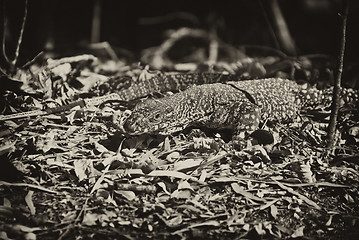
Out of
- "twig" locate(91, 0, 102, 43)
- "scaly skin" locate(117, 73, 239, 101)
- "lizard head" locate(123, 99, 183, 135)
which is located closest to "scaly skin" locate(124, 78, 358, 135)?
"lizard head" locate(123, 99, 183, 135)

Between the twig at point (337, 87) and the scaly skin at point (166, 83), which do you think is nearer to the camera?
the twig at point (337, 87)

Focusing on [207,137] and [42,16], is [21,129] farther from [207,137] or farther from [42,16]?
[42,16]

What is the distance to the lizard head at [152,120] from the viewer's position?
3162 millimetres

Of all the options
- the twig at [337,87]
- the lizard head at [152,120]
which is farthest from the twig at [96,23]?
the twig at [337,87]

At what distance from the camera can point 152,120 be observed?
129 inches

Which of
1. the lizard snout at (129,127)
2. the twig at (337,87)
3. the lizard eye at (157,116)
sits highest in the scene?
the twig at (337,87)

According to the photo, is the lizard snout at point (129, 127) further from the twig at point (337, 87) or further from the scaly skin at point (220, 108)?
the twig at point (337, 87)

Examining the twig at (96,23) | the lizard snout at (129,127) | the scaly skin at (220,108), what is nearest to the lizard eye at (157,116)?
the scaly skin at (220,108)

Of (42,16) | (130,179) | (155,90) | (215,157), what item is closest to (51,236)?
(130,179)

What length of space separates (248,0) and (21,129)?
7.68m

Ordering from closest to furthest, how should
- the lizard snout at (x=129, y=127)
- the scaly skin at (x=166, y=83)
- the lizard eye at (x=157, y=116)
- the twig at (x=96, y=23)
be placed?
the lizard snout at (x=129, y=127) < the lizard eye at (x=157, y=116) < the scaly skin at (x=166, y=83) < the twig at (x=96, y=23)

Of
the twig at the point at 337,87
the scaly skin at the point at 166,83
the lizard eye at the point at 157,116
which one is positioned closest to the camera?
the twig at the point at 337,87

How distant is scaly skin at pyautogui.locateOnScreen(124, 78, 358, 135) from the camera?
331cm

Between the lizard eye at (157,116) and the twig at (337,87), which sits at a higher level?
the twig at (337,87)
